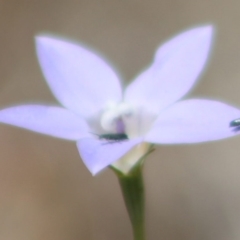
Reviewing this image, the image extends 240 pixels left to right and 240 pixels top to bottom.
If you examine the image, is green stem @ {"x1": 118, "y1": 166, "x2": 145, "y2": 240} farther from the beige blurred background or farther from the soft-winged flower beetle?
the beige blurred background

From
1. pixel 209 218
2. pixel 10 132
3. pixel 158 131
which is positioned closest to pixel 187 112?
pixel 158 131

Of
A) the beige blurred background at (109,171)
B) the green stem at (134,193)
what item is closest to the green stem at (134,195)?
the green stem at (134,193)

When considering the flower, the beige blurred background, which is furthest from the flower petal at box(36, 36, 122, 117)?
the beige blurred background

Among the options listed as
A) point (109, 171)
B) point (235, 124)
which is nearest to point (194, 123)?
point (235, 124)

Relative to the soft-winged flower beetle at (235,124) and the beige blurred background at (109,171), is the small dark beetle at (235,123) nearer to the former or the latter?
the soft-winged flower beetle at (235,124)

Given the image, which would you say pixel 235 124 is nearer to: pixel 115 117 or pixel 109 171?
pixel 115 117
